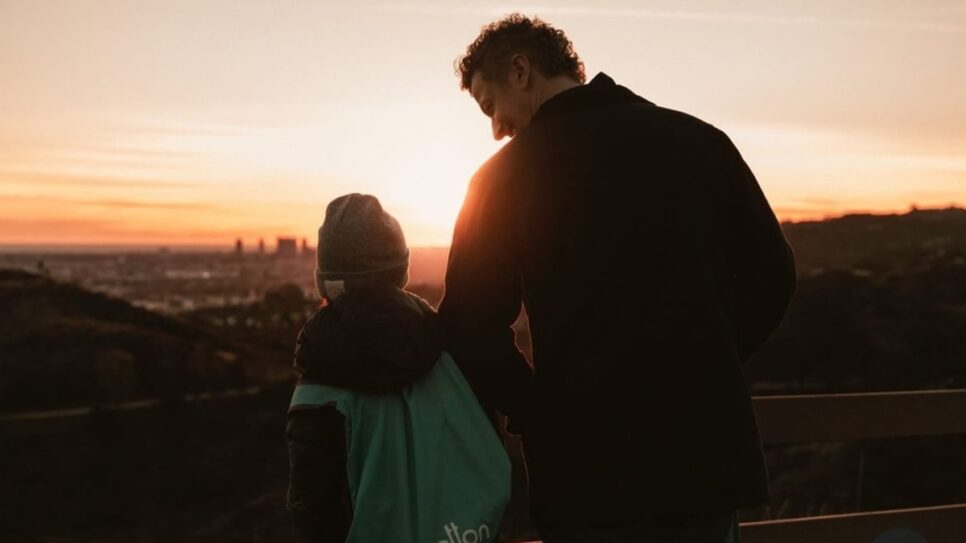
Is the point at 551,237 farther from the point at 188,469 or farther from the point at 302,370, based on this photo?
the point at 188,469

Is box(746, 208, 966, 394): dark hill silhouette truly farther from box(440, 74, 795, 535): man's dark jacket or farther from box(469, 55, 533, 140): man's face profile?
box(440, 74, 795, 535): man's dark jacket

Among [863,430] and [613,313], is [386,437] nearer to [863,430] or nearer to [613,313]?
[613,313]

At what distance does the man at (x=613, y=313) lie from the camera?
1757 mm

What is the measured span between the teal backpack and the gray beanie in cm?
21

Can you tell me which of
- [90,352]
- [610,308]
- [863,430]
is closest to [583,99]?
[610,308]

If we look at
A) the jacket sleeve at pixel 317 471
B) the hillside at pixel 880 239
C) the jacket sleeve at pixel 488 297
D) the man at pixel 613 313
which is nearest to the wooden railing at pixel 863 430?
the man at pixel 613 313

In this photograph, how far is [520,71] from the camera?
1991 mm

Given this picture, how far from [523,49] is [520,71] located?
0.04 metres

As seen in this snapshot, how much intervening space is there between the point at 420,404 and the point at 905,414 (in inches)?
82.5

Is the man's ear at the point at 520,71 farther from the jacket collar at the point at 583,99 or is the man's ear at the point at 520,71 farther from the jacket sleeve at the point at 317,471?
the jacket sleeve at the point at 317,471

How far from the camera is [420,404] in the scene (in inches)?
74.3

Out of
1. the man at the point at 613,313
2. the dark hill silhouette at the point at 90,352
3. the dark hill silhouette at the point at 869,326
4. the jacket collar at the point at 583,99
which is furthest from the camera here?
the dark hill silhouette at the point at 869,326

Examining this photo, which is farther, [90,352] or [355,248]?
[90,352]

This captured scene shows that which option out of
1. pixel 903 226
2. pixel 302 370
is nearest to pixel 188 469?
pixel 302 370
